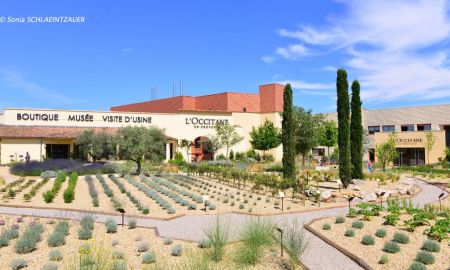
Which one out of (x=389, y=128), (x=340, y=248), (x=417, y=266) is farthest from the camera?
(x=389, y=128)

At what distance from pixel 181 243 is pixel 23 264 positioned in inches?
136

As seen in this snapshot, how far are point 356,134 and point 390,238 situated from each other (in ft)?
50.8

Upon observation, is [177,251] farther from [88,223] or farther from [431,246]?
[431,246]

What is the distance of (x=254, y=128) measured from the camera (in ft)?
158

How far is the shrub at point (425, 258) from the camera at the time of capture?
7.84 m

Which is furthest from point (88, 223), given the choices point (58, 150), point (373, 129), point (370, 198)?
point (373, 129)

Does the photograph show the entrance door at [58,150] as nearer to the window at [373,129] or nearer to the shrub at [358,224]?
the shrub at [358,224]

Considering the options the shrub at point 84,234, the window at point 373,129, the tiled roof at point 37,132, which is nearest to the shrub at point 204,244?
the shrub at point 84,234

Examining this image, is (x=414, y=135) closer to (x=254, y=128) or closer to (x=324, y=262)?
(x=254, y=128)

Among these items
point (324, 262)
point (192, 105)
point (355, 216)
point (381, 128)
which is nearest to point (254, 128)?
point (192, 105)

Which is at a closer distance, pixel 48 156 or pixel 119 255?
pixel 119 255

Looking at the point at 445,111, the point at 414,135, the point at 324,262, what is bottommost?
the point at 324,262

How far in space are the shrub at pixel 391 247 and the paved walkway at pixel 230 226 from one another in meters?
1.01

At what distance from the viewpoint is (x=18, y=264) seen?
7.60 m
